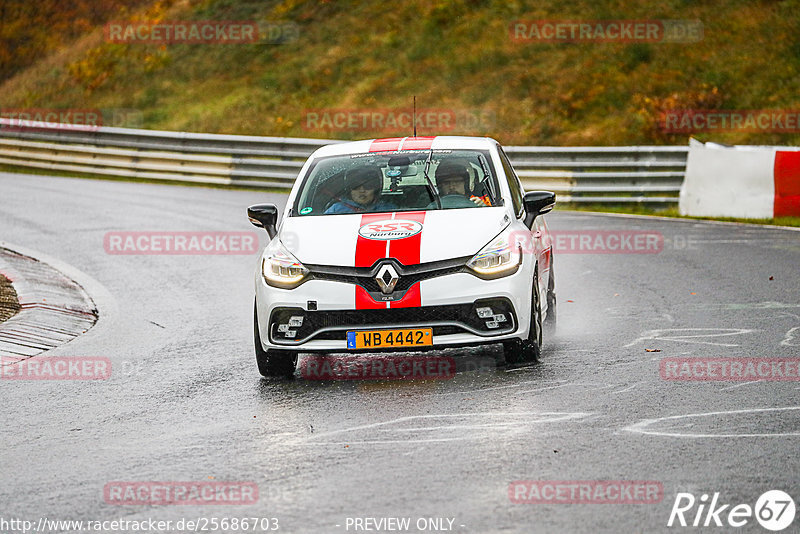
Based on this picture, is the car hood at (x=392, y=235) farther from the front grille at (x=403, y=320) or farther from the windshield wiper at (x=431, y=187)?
the front grille at (x=403, y=320)

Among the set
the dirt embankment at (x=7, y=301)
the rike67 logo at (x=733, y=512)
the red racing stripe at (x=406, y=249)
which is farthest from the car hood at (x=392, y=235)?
the dirt embankment at (x=7, y=301)

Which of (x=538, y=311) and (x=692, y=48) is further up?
(x=692, y=48)

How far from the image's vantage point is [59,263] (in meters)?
15.0

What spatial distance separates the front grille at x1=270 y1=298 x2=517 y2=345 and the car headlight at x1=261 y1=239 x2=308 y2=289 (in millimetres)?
206

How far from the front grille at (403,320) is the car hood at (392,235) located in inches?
13.9

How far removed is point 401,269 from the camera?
8508mm

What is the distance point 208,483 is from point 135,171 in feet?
75.3

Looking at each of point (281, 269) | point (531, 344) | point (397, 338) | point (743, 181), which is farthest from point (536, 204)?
point (743, 181)

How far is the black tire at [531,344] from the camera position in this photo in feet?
29.1

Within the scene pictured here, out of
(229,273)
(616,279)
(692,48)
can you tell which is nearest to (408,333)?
(616,279)

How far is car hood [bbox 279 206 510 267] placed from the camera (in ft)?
28.3

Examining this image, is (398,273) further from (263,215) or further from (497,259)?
(263,215)

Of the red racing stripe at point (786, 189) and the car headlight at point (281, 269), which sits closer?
the car headlight at point (281, 269)

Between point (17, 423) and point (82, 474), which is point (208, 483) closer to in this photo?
point (82, 474)
